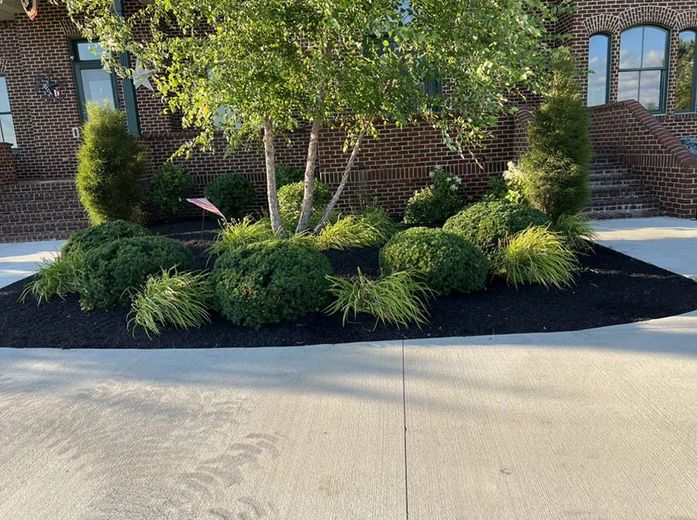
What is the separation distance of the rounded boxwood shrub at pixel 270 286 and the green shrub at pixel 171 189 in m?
5.73

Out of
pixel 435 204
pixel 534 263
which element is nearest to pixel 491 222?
pixel 534 263

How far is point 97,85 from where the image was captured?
12938mm

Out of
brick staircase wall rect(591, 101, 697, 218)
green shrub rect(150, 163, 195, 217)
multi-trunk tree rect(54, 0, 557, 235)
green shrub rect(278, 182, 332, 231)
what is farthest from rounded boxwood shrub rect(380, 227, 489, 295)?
green shrub rect(150, 163, 195, 217)

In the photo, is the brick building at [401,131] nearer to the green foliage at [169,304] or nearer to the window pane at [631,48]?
the window pane at [631,48]

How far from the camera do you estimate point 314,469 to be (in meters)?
2.61

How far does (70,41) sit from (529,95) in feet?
36.2

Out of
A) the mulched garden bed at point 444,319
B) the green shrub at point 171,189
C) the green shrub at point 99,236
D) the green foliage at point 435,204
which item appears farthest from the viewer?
the green shrub at point 171,189

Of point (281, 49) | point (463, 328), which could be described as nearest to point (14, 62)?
point (281, 49)

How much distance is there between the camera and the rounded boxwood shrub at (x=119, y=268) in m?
4.92

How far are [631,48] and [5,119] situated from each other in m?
15.8

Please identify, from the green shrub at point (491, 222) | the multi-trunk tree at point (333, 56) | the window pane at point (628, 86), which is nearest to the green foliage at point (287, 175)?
the multi-trunk tree at point (333, 56)

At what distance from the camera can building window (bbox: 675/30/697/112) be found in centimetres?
1274

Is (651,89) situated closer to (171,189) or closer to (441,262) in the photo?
(441,262)

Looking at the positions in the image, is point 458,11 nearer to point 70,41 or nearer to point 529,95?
point 529,95
